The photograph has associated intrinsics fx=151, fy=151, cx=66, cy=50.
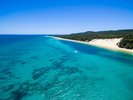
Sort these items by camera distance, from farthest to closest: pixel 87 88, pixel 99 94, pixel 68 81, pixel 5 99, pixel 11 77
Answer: pixel 11 77, pixel 68 81, pixel 87 88, pixel 99 94, pixel 5 99

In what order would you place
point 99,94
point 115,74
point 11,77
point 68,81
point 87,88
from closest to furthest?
point 99,94 → point 87,88 → point 68,81 → point 11,77 → point 115,74

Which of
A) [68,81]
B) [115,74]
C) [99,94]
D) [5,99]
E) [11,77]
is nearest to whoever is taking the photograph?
[5,99]

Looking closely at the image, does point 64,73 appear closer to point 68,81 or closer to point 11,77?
point 68,81

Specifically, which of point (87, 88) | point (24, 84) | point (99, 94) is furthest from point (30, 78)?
point (99, 94)

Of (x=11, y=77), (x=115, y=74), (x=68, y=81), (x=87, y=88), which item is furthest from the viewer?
(x=115, y=74)

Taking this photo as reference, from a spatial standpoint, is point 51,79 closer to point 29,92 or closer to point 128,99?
point 29,92

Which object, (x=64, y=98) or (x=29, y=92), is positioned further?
(x=29, y=92)

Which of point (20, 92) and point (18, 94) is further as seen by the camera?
point (20, 92)

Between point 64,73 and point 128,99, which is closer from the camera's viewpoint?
point 128,99

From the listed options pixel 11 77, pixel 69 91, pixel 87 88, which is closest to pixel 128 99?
pixel 87 88
